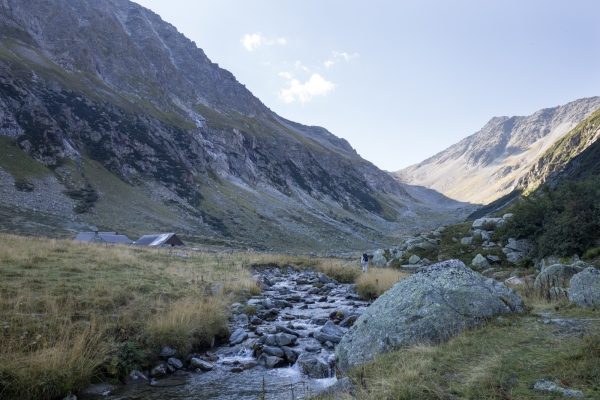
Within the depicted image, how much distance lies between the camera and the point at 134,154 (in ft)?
309

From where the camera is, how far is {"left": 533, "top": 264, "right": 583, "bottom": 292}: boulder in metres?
11.2

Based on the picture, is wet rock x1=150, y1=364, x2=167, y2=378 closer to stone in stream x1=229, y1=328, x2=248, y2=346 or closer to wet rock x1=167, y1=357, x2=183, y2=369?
wet rock x1=167, y1=357, x2=183, y2=369

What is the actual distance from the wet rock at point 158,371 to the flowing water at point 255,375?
0.21m

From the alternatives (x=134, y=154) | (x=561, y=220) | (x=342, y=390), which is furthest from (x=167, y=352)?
(x=134, y=154)

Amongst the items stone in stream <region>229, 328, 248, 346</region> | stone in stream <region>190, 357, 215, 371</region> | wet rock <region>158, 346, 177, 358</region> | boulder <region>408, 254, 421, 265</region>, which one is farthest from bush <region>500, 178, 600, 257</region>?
wet rock <region>158, 346, 177, 358</region>

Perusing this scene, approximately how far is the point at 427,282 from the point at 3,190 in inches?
2842

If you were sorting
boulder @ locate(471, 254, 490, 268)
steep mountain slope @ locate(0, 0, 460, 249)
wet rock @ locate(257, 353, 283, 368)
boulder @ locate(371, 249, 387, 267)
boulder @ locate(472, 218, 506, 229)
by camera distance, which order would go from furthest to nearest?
steep mountain slope @ locate(0, 0, 460, 249) < boulder @ locate(371, 249, 387, 267) < boulder @ locate(472, 218, 506, 229) < boulder @ locate(471, 254, 490, 268) < wet rock @ locate(257, 353, 283, 368)

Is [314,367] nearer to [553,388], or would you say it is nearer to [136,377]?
[136,377]

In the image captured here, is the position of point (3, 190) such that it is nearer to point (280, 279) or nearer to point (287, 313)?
point (280, 279)

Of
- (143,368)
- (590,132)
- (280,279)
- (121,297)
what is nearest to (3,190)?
(280,279)

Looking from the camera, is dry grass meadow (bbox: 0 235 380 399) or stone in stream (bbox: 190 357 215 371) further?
stone in stream (bbox: 190 357 215 371)

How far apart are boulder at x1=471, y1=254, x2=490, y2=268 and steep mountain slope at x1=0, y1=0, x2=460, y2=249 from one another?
167 feet

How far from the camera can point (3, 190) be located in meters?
57.2

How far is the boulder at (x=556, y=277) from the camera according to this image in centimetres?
1120
